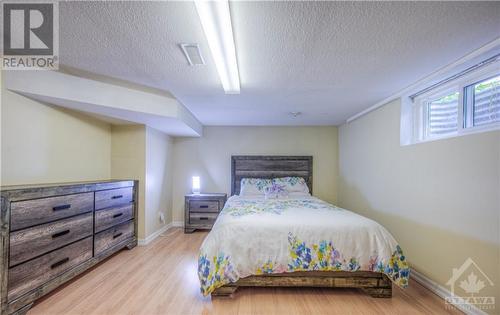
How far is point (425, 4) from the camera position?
1.17 metres

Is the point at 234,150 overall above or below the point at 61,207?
above

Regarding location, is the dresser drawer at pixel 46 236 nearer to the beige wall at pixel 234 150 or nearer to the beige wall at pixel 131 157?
the beige wall at pixel 131 157

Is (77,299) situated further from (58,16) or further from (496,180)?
(496,180)

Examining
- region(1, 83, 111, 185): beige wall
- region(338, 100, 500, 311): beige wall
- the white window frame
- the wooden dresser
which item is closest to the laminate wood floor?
the wooden dresser

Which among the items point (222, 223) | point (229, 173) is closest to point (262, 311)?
point (222, 223)

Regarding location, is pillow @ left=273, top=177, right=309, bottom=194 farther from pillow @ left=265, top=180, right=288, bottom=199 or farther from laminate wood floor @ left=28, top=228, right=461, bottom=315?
laminate wood floor @ left=28, top=228, right=461, bottom=315

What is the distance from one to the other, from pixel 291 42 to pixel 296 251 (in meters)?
1.68

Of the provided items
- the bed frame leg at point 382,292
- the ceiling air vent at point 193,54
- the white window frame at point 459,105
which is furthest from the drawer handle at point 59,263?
the white window frame at point 459,105

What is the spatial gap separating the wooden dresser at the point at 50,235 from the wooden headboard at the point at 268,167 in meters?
2.05

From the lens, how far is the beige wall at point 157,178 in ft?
11.1

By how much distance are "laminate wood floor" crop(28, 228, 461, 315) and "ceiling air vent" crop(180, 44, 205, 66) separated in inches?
78.3

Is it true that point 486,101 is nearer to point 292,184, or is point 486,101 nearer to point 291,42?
point 291,42

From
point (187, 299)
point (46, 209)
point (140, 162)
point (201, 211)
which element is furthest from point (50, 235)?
point (201, 211)

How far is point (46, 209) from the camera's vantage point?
1842 millimetres
